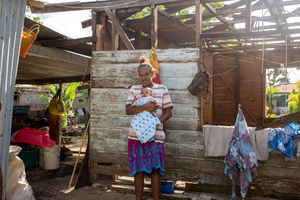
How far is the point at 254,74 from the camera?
7.81 metres

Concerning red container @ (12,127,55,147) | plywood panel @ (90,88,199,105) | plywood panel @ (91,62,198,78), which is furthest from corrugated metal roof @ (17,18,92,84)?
red container @ (12,127,55,147)

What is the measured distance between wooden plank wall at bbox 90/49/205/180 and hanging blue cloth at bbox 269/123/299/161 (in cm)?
99

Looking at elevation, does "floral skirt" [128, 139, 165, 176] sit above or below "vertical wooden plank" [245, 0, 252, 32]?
below

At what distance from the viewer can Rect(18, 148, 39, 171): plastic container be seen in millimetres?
5203

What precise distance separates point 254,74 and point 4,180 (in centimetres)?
703

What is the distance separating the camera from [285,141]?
345 cm

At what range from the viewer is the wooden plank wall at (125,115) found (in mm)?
3973

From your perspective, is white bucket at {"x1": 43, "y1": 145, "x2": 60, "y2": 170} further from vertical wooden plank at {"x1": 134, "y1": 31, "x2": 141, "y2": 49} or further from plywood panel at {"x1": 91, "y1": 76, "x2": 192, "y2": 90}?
vertical wooden plank at {"x1": 134, "y1": 31, "x2": 141, "y2": 49}

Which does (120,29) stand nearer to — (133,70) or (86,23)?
(133,70)

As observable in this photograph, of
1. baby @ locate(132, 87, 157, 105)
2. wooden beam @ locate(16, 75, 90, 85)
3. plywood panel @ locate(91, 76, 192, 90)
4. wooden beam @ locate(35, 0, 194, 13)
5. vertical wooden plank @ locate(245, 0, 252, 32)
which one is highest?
wooden beam @ locate(35, 0, 194, 13)

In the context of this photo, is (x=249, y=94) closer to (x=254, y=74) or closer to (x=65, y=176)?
(x=254, y=74)

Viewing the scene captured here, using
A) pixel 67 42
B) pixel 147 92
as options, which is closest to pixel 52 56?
pixel 67 42

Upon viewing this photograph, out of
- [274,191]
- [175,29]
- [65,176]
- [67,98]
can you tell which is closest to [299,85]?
[175,29]

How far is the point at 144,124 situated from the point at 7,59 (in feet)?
5.49
